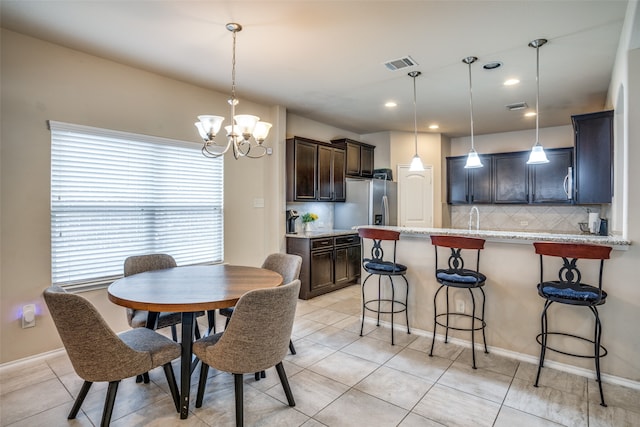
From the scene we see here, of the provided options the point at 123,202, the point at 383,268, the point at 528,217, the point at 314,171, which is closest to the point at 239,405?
the point at 383,268

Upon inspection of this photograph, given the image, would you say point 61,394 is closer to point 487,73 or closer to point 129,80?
point 129,80

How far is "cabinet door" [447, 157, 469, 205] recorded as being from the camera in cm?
638

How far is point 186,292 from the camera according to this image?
85.4 inches

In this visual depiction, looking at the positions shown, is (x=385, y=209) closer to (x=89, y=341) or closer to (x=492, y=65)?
(x=492, y=65)

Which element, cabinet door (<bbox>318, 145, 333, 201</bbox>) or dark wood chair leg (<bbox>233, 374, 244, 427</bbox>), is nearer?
dark wood chair leg (<bbox>233, 374, 244, 427</bbox>)

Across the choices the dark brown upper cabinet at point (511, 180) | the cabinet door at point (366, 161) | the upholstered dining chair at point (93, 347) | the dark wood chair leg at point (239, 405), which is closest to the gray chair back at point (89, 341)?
the upholstered dining chair at point (93, 347)

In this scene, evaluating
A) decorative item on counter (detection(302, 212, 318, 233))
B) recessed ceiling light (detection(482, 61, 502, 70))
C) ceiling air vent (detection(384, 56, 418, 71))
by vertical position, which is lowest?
decorative item on counter (detection(302, 212, 318, 233))

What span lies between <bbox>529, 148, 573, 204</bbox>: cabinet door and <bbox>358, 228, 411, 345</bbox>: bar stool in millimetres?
3621

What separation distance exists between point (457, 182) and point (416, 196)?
858 millimetres

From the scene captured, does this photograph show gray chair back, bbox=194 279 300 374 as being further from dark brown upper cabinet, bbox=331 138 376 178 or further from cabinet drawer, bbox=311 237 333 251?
dark brown upper cabinet, bbox=331 138 376 178

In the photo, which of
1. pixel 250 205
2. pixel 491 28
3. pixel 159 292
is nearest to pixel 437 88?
pixel 491 28

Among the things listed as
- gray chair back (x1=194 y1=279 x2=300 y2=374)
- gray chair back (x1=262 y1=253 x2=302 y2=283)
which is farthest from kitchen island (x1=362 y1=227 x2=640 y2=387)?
gray chair back (x1=194 y1=279 x2=300 y2=374)

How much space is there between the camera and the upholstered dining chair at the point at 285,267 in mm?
2842

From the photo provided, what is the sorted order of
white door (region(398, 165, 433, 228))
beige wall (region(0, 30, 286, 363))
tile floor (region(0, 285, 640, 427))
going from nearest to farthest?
tile floor (region(0, 285, 640, 427)), beige wall (region(0, 30, 286, 363)), white door (region(398, 165, 433, 228))
